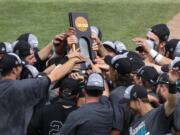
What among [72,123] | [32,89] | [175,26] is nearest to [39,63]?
[32,89]

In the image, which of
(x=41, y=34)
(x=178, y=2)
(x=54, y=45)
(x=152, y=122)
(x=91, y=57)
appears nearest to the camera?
(x=152, y=122)

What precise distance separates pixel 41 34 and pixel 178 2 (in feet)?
13.8

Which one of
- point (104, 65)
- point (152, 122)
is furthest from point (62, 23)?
point (152, 122)

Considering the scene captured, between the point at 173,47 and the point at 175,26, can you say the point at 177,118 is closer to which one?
the point at 173,47

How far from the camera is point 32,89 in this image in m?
6.75

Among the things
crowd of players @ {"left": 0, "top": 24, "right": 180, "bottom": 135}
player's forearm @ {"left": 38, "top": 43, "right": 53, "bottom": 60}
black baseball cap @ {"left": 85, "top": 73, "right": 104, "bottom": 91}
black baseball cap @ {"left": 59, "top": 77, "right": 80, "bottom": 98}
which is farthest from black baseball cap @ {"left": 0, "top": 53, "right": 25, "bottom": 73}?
player's forearm @ {"left": 38, "top": 43, "right": 53, "bottom": 60}

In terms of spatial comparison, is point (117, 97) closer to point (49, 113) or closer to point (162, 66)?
point (49, 113)

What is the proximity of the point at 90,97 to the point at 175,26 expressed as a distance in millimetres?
8880

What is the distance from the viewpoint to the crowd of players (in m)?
6.03

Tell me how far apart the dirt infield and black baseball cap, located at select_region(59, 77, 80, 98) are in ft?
24.6

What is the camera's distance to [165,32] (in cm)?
846

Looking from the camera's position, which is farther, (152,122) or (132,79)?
(132,79)

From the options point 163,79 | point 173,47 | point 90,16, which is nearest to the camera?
point 163,79

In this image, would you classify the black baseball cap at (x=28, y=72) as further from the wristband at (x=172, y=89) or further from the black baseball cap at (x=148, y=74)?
the wristband at (x=172, y=89)
